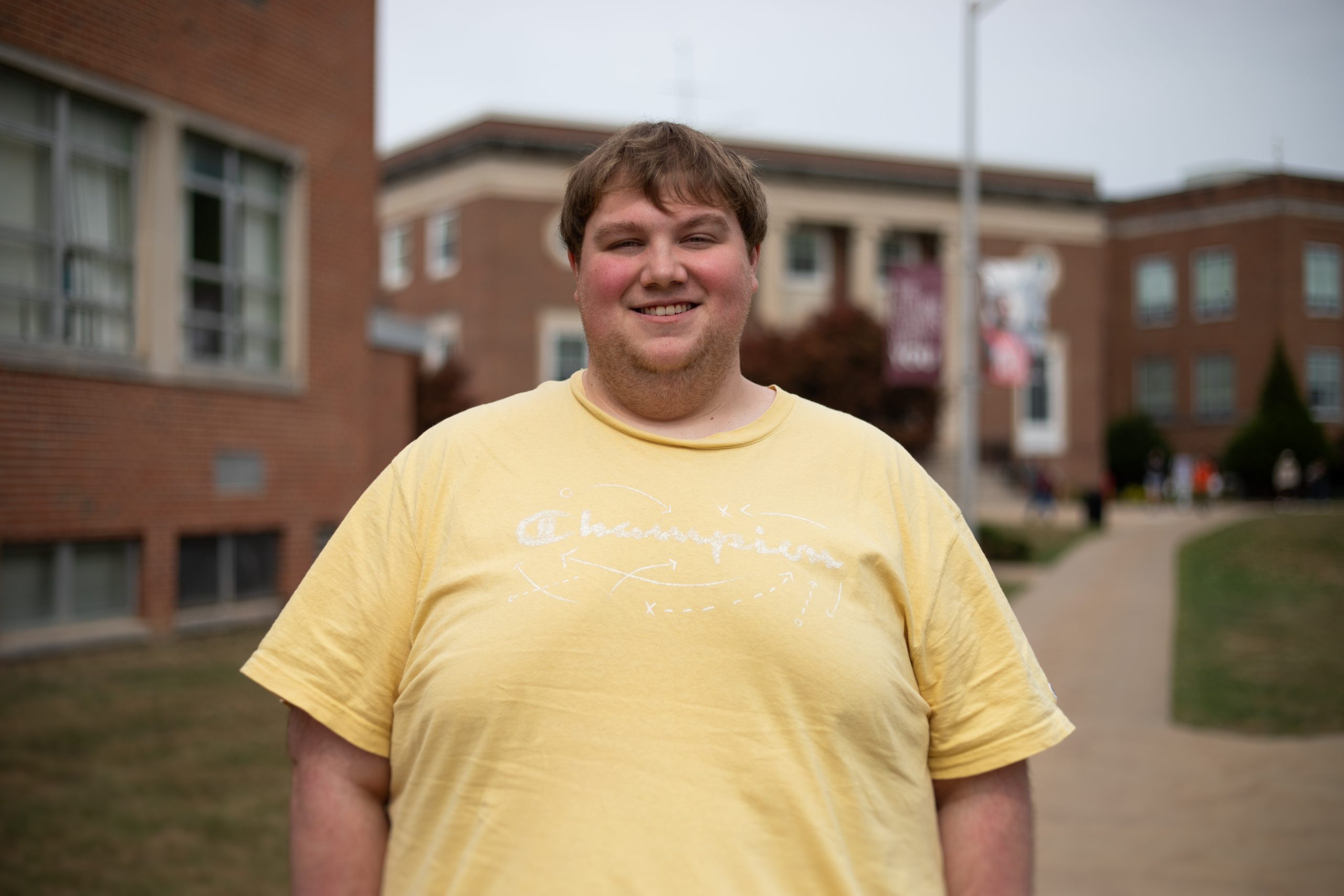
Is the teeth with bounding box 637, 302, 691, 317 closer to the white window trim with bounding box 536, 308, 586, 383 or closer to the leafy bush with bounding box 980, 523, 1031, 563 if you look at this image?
the leafy bush with bounding box 980, 523, 1031, 563

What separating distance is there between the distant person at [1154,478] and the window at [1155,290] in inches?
322

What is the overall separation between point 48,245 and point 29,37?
1.72 metres

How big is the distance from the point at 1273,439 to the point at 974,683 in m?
43.9

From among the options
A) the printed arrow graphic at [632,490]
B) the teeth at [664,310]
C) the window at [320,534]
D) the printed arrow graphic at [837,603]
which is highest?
the teeth at [664,310]

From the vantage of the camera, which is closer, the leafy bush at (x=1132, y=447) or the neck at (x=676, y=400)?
the neck at (x=676, y=400)

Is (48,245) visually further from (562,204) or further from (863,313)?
(863,313)

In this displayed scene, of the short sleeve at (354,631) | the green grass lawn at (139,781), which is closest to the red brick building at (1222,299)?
the green grass lawn at (139,781)

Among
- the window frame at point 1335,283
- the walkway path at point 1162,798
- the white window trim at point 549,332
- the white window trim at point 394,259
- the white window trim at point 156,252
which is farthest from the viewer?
the window frame at point 1335,283

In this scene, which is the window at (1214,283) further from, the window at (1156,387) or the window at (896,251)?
the window at (896,251)

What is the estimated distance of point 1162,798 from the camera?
711cm

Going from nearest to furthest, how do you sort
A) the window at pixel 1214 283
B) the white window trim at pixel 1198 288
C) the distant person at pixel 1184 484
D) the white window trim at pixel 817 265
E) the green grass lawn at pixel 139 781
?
the green grass lawn at pixel 139 781
the distant person at pixel 1184 484
the white window trim at pixel 817 265
the white window trim at pixel 1198 288
the window at pixel 1214 283

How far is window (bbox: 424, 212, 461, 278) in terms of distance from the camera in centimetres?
A: 3591

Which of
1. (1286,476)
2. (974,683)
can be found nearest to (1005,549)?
(1286,476)

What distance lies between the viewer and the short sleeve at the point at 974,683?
2.04 metres
